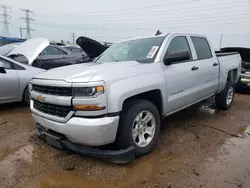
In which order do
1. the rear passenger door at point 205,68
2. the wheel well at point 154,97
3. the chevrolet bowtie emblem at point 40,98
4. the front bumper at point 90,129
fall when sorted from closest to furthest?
1. the front bumper at point 90,129
2. the chevrolet bowtie emblem at point 40,98
3. the wheel well at point 154,97
4. the rear passenger door at point 205,68

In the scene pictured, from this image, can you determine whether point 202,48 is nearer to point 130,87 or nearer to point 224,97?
point 224,97

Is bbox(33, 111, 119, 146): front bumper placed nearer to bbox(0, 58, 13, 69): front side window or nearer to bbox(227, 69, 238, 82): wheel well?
bbox(0, 58, 13, 69): front side window

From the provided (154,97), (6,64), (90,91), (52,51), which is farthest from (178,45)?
(52,51)

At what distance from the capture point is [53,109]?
303 cm

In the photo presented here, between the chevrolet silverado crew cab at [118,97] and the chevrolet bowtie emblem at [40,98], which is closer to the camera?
the chevrolet silverado crew cab at [118,97]

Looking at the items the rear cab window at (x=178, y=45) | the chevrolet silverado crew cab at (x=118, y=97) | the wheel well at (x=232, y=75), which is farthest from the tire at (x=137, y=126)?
the wheel well at (x=232, y=75)

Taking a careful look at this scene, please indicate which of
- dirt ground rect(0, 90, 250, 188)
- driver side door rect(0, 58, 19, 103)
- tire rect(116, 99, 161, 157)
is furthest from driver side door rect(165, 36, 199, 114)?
driver side door rect(0, 58, 19, 103)

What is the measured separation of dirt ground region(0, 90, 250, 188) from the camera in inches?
109

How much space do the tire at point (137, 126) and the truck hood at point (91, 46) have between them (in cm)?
360

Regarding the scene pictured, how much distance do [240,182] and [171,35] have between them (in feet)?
8.28

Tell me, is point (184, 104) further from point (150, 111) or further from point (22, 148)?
point (22, 148)

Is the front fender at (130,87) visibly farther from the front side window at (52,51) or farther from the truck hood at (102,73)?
the front side window at (52,51)

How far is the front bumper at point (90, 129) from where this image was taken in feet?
8.95

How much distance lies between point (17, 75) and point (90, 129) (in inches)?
143
